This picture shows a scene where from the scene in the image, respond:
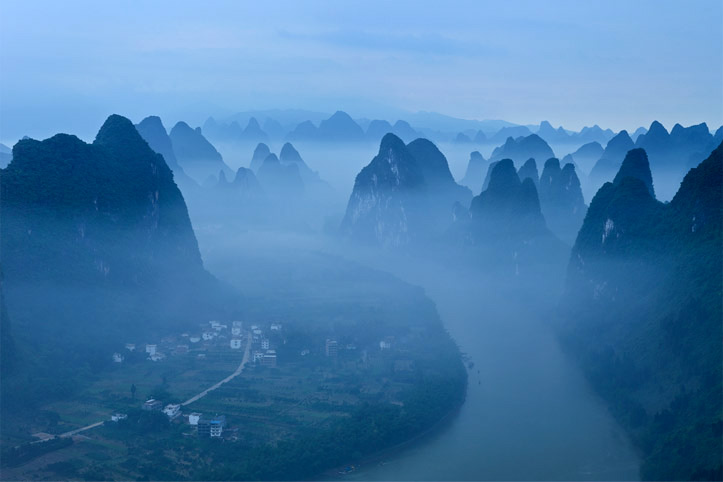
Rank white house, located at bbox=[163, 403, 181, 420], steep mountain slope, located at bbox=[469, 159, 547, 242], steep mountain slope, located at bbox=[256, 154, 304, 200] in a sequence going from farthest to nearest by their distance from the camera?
steep mountain slope, located at bbox=[256, 154, 304, 200] < steep mountain slope, located at bbox=[469, 159, 547, 242] < white house, located at bbox=[163, 403, 181, 420]

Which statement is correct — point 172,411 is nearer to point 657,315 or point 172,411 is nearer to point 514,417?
point 514,417

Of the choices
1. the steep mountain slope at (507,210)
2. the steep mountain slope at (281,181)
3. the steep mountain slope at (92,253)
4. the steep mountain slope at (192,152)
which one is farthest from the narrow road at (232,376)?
the steep mountain slope at (192,152)

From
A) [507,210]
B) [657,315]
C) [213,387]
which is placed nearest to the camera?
[213,387]

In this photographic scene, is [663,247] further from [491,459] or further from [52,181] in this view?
[52,181]

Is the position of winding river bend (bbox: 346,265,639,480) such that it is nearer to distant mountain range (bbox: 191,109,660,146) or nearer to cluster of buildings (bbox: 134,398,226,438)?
cluster of buildings (bbox: 134,398,226,438)

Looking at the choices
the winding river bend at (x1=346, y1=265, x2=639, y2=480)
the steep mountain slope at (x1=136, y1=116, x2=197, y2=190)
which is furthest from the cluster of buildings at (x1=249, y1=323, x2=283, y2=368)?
the steep mountain slope at (x1=136, y1=116, x2=197, y2=190)

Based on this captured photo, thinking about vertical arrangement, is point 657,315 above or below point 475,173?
below

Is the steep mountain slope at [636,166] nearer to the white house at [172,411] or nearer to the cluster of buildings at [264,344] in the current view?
the cluster of buildings at [264,344]

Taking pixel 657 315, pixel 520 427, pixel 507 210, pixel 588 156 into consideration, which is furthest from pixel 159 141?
pixel 588 156

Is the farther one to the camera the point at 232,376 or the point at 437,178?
the point at 437,178

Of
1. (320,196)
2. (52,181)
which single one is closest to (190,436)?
(52,181)
